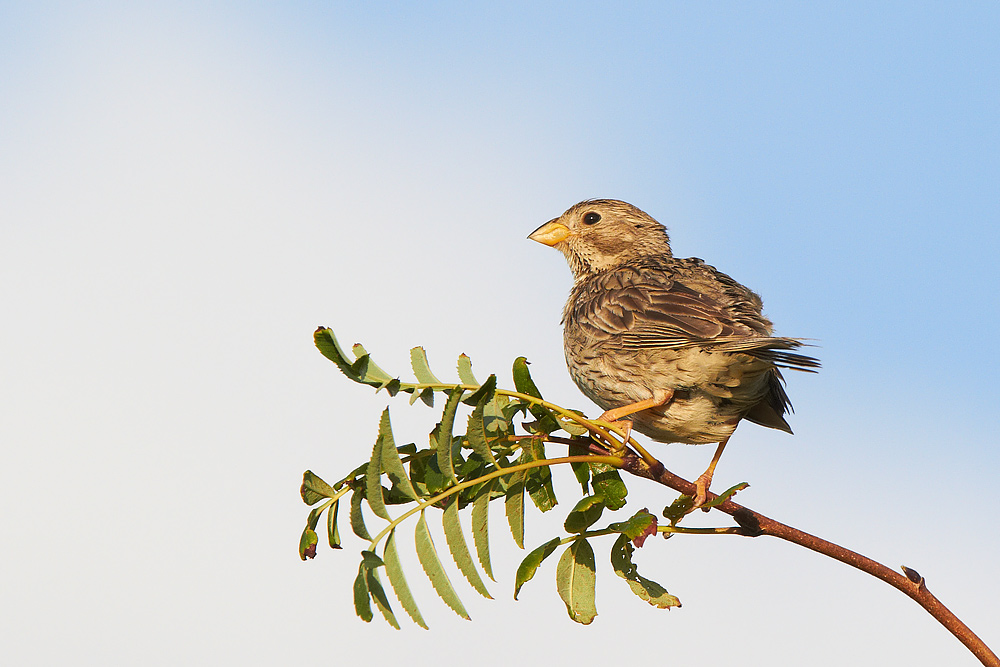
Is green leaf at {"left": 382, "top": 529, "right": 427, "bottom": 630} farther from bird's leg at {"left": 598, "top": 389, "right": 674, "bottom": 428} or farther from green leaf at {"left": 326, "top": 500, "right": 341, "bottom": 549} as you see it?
bird's leg at {"left": 598, "top": 389, "right": 674, "bottom": 428}

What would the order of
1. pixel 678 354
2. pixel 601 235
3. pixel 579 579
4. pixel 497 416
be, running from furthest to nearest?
pixel 601 235, pixel 678 354, pixel 579 579, pixel 497 416

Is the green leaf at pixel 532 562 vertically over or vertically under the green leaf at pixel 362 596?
over

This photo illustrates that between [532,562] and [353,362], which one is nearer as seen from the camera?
[353,362]

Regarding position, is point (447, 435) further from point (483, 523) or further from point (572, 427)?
point (572, 427)

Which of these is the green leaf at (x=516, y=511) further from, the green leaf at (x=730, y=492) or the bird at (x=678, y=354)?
the bird at (x=678, y=354)

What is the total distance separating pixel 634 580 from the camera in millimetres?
3453

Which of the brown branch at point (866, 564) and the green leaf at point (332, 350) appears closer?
the green leaf at point (332, 350)

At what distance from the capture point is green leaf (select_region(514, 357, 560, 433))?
3.12m

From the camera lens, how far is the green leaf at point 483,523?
2.73 meters

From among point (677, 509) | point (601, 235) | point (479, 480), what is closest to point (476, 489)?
point (479, 480)

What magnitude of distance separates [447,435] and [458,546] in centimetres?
33

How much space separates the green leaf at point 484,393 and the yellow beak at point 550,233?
4.41m

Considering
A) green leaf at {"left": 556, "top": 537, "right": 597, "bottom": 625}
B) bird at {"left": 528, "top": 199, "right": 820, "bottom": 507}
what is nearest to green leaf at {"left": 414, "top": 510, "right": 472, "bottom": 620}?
green leaf at {"left": 556, "top": 537, "right": 597, "bottom": 625}

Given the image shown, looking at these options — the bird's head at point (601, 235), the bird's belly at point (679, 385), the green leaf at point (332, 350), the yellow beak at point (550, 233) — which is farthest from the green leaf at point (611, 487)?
the yellow beak at point (550, 233)
